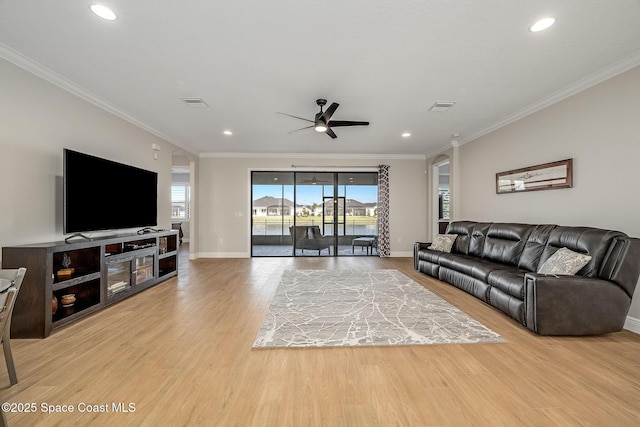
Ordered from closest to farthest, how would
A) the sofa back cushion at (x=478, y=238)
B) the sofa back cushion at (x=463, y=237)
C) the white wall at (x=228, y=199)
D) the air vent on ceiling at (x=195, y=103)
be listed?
the air vent on ceiling at (x=195, y=103), the sofa back cushion at (x=478, y=238), the sofa back cushion at (x=463, y=237), the white wall at (x=228, y=199)

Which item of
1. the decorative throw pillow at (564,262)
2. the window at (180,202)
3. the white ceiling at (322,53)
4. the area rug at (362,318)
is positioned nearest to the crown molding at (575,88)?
the white ceiling at (322,53)

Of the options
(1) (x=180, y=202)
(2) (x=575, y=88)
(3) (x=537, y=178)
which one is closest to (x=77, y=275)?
(3) (x=537, y=178)

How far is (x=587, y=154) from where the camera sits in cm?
331

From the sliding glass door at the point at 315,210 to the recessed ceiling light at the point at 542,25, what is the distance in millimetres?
5378

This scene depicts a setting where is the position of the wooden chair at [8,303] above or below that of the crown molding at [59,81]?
below

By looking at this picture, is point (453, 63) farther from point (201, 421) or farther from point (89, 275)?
point (89, 275)

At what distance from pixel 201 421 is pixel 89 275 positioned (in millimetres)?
2560

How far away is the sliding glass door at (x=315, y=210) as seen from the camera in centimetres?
755

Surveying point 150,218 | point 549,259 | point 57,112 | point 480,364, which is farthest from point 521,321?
point 57,112

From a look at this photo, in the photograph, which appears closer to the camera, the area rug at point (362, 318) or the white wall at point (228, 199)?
the area rug at point (362, 318)

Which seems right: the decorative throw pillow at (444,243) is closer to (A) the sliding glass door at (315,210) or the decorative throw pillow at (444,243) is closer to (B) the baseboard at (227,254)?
(A) the sliding glass door at (315,210)

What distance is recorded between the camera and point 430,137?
577 centimetres

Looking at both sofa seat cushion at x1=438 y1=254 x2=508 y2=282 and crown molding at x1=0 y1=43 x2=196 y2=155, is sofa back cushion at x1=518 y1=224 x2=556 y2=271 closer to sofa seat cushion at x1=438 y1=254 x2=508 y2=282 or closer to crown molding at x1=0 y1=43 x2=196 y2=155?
sofa seat cushion at x1=438 y1=254 x2=508 y2=282

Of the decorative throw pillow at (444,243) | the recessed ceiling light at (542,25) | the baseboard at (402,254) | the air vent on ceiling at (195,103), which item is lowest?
the baseboard at (402,254)
